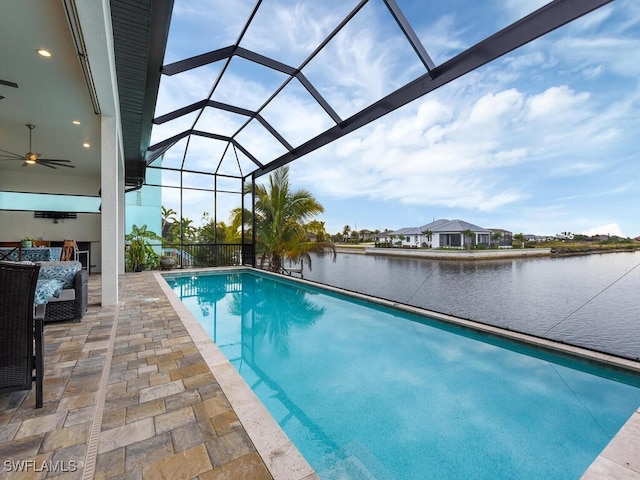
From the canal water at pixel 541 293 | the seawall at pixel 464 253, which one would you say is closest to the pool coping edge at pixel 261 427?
the canal water at pixel 541 293

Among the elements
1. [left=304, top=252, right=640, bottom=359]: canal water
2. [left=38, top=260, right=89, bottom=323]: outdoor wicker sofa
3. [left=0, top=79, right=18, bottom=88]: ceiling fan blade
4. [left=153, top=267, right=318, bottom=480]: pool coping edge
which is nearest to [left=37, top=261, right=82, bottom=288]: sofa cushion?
[left=38, top=260, right=89, bottom=323]: outdoor wicker sofa

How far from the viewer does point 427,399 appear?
2656 millimetres

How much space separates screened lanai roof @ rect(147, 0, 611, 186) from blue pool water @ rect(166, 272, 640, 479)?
333 centimetres

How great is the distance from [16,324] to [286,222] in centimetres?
767

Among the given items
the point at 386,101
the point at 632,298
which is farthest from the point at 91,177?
the point at 632,298

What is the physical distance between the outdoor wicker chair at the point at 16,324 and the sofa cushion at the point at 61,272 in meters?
2.13

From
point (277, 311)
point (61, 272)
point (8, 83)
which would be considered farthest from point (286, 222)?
point (8, 83)

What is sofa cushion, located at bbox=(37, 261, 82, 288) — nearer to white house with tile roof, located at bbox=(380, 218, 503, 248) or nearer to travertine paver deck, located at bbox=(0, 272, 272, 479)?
travertine paver deck, located at bbox=(0, 272, 272, 479)

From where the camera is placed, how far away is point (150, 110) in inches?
206

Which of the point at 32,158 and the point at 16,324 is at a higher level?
the point at 32,158

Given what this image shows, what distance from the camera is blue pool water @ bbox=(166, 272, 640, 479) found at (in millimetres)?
1972

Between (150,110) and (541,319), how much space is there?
21.8ft

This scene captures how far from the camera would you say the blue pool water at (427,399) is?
6.47 ft

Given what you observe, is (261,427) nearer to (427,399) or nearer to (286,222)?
(427,399)
